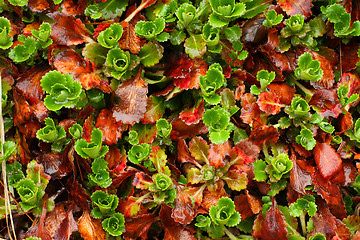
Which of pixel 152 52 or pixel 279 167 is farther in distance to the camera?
pixel 152 52

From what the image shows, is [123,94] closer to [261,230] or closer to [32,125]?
[32,125]

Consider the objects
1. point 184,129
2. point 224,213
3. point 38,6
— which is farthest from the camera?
point 38,6

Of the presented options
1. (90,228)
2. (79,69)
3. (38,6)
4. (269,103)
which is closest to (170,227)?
(90,228)

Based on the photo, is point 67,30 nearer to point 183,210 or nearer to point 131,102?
point 131,102

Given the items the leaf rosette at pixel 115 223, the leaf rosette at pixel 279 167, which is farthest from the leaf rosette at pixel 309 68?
the leaf rosette at pixel 115 223

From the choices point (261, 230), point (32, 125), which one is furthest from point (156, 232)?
point (32, 125)

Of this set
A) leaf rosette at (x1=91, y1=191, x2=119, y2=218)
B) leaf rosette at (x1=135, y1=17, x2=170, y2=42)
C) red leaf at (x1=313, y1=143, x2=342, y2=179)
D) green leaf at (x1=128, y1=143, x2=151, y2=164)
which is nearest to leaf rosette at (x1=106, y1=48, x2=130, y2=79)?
leaf rosette at (x1=135, y1=17, x2=170, y2=42)
